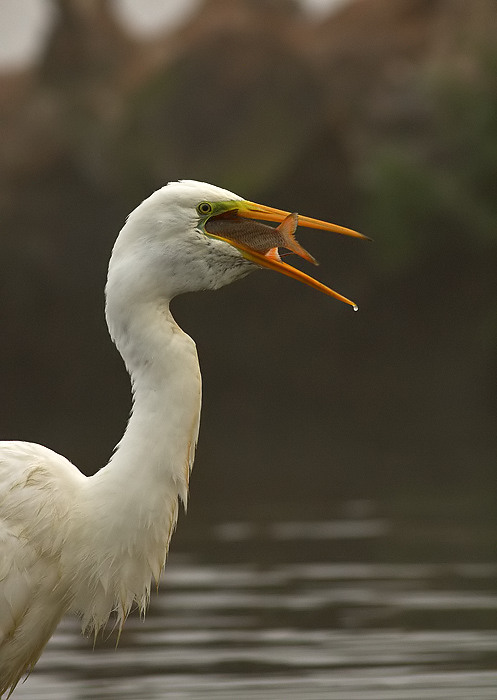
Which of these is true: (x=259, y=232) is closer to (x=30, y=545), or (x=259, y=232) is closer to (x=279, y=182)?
(x=30, y=545)

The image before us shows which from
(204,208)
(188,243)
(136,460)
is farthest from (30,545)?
(204,208)

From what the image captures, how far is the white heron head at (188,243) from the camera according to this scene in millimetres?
4535

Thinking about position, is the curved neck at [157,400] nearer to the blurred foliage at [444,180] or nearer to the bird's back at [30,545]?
the bird's back at [30,545]

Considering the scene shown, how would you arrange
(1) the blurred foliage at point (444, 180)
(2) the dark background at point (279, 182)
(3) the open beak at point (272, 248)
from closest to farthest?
(3) the open beak at point (272, 248), (1) the blurred foliage at point (444, 180), (2) the dark background at point (279, 182)

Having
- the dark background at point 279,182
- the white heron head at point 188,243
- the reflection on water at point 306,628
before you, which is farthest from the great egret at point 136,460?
the dark background at point 279,182

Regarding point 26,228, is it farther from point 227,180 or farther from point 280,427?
point 280,427

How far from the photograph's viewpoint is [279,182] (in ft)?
101

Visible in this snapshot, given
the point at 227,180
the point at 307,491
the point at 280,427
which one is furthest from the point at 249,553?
the point at 227,180

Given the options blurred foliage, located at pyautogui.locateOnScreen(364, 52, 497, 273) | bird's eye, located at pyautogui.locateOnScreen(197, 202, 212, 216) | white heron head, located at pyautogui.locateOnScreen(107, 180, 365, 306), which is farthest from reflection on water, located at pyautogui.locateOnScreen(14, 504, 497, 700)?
blurred foliage, located at pyautogui.locateOnScreen(364, 52, 497, 273)

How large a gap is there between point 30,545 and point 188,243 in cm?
117

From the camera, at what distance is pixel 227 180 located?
A: 31.0 meters

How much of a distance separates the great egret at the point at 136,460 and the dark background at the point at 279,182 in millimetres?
20106

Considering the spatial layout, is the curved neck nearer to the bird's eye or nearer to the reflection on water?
the bird's eye

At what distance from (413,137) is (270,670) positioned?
25.1 m
